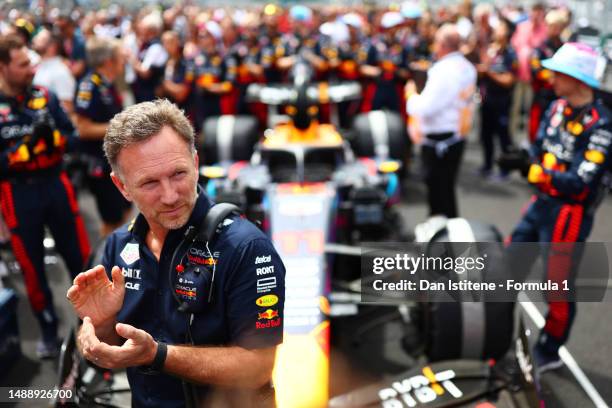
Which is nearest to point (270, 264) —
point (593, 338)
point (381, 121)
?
point (593, 338)

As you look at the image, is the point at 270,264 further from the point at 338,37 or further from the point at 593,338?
the point at 338,37

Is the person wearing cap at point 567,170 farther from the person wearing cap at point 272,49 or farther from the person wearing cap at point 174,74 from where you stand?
the person wearing cap at point 272,49

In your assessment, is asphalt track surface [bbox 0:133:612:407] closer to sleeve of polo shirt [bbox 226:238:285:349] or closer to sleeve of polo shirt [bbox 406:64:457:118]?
sleeve of polo shirt [bbox 406:64:457:118]

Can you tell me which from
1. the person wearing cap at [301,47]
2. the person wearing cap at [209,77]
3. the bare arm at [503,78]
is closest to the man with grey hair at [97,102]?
the person wearing cap at [209,77]

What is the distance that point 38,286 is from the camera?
12.4 feet

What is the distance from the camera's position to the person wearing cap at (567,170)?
10.4ft

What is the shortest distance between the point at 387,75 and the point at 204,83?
256 cm

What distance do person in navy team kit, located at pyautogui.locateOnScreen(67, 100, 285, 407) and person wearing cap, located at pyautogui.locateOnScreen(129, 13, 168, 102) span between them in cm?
617

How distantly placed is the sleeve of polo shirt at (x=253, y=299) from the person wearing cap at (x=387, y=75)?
6559 millimetres

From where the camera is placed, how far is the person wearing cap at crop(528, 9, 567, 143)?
265 inches

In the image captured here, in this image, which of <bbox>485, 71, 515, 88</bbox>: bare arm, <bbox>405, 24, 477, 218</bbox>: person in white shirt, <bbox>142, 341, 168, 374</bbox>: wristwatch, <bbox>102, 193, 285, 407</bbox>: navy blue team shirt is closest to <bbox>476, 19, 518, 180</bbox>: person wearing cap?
<bbox>485, 71, 515, 88</bbox>: bare arm

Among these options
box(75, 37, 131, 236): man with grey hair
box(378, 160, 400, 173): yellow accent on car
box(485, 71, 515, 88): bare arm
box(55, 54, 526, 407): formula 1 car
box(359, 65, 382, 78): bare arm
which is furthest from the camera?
box(359, 65, 382, 78): bare arm

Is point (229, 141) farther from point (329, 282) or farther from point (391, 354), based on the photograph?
point (391, 354)

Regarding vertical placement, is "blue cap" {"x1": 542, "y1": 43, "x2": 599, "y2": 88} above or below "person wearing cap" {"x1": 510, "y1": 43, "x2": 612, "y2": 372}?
above
